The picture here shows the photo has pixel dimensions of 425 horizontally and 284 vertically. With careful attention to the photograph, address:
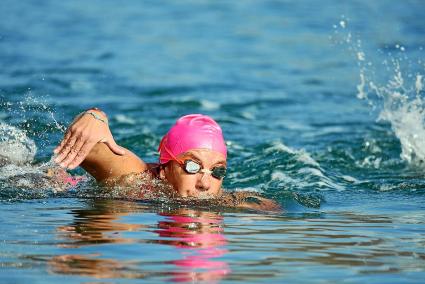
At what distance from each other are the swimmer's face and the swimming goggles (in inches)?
0.8

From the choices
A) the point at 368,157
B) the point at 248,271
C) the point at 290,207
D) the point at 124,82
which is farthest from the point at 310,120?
the point at 248,271

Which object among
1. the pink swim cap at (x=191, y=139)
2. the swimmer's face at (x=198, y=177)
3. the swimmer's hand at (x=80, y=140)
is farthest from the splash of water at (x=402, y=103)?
the swimmer's hand at (x=80, y=140)

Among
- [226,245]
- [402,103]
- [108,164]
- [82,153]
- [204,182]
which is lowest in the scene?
[226,245]

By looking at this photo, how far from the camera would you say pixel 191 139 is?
911 centimetres

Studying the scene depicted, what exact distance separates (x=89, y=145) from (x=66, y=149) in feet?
0.57

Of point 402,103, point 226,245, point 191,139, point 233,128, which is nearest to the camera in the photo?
point 226,245

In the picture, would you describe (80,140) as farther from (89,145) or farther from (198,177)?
(198,177)

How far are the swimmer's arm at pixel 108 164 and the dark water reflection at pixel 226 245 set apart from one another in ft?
0.93

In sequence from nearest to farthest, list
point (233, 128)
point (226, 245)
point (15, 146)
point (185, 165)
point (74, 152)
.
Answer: point (226, 245) < point (74, 152) < point (185, 165) < point (15, 146) < point (233, 128)

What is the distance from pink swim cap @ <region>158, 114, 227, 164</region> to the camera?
909 centimetres

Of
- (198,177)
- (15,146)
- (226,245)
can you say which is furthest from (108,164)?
(15,146)

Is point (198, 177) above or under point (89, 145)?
under

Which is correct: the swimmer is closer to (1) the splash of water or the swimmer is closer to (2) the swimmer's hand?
(2) the swimmer's hand

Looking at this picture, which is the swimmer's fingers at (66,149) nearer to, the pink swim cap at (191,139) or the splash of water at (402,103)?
the pink swim cap at (191,139)
